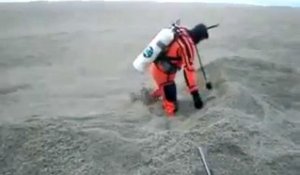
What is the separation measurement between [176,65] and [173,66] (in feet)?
0.09

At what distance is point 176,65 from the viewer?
5.05m

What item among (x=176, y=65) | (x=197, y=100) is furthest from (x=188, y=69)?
(x=197, y=100)

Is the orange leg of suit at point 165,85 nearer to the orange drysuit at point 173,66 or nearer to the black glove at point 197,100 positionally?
the orange drysuit at point 173,66

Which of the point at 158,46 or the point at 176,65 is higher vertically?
the point at 158,46

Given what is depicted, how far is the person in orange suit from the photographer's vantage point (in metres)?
4.93

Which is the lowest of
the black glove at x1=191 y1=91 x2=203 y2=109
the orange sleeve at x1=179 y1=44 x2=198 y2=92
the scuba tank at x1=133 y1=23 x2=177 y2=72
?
the black glove at x1=191 y1=91 x2=203 y2=109

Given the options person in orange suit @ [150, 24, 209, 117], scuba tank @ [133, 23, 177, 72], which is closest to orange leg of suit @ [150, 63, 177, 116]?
person in orange suit @ [150, 24, 209, 117]

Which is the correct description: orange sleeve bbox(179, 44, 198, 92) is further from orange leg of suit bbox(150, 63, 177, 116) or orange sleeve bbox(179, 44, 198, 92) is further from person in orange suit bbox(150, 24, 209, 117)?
orange leg of suit bbox(150, 63, 177, 116)

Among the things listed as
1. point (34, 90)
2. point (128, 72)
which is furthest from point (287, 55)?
point (34, 90)

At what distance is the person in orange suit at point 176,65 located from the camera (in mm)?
4934

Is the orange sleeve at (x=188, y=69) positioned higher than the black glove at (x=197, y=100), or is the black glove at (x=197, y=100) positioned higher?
the orange sleeve at (x=188, y=69)

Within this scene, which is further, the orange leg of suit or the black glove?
the orange leg of suit

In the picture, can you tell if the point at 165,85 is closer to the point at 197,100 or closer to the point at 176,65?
the point at 176,65

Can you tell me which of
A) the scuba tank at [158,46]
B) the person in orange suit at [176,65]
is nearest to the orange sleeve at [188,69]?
the person in orange suit at [176,65]
